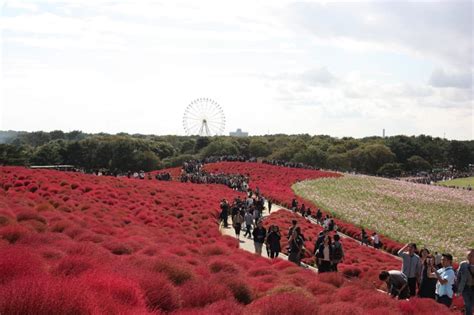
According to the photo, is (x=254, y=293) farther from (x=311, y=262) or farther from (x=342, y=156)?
(x=342, y=156)

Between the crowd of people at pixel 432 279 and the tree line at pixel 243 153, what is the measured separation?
62.3 m

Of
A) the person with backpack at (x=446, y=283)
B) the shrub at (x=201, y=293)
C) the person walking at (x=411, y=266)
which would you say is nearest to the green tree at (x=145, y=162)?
the person walking at (x=411, y=266)

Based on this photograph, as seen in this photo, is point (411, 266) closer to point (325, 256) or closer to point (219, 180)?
point (325, 256)

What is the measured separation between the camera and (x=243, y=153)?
127312 mm

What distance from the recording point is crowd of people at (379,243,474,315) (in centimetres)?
1082

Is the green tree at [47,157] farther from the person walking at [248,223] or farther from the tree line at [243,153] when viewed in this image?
the person walking at [248,223]

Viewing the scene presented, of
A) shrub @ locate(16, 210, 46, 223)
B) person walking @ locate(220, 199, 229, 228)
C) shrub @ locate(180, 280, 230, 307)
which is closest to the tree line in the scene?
person walking @ locate(220, 199, 229, 228)

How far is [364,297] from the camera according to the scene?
33.5ft

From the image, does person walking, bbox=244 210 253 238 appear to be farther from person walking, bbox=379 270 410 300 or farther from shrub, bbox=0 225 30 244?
shrub, bbox=0 225 30 244

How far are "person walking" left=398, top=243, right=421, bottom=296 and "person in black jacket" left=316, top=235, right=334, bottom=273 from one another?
261cm

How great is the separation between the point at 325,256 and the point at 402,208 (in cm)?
3998

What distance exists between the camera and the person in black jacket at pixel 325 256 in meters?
14.7

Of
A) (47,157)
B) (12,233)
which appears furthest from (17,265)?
(47,157)

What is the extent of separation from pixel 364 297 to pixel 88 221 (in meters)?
10.8
